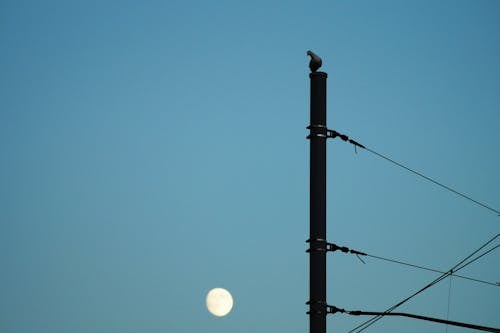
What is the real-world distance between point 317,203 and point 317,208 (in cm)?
9

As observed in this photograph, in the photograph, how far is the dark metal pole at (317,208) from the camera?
12.9 m

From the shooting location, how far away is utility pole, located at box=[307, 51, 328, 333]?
12.9 meters

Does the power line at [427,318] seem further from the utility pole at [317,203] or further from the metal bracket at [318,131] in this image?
the metal bracket at [318,131]

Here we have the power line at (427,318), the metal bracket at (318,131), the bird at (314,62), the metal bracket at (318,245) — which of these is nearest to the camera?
the power line at (427,318)

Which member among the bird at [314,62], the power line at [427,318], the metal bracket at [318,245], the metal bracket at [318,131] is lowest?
the power line at [427,318]

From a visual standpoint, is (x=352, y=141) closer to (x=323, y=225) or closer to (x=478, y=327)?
(x=323, y=225)

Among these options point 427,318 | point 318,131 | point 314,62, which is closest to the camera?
point 427,318

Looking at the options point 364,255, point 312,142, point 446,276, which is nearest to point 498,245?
point 446,276

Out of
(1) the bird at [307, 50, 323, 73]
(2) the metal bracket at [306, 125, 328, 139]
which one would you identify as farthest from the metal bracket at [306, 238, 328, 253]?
(1) the bird at [307, 50, 323, 73]

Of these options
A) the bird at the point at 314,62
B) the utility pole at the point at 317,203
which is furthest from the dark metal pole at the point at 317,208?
the bird at the point at 314,62

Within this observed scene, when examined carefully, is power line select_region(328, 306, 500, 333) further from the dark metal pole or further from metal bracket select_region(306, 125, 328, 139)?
metal bracket select_region(306, 125, 328, 139)

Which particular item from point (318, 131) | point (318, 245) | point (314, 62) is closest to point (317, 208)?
point (318, 245)

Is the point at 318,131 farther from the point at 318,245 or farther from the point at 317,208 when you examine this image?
the point at 318,245

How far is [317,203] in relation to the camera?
43.5 feet
